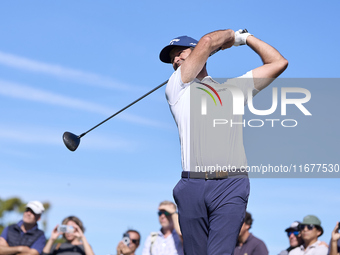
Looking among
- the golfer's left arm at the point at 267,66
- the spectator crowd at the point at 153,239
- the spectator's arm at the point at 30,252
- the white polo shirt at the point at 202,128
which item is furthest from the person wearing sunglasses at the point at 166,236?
the golfer's left arm at the point at 267,66

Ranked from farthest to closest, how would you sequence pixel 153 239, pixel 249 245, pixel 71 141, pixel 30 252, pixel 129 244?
pixel 129 244 → pixel 30 252 → pixel 153 239 → pixel 249 245 → pixel 71 141

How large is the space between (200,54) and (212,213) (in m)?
1.22

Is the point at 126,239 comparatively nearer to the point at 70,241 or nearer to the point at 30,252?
the point at 70,241

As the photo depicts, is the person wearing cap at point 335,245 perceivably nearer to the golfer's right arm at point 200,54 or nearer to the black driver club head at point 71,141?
the black driver club head at point 71,141

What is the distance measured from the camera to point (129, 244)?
9.91 m

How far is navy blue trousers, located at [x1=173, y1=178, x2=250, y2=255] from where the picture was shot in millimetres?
3971

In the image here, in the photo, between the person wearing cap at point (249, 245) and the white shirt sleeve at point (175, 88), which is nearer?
the white shirt sleeve at point (175, 88)

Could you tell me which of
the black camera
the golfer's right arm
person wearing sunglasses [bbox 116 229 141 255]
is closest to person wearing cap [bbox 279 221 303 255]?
person wearing sunglasses [bbox 116 229 141 255]

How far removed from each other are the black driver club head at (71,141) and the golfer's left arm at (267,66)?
2951 mm

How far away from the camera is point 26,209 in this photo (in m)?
10.3

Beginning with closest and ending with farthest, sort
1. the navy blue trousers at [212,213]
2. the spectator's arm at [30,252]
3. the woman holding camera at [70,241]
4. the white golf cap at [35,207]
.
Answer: the navy blue trousers at [212,213] → the woman holding camera at [70,241] → the spectator's arm at [30,252] → the white golf cap at [35,207]

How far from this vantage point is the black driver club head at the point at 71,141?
259 inches

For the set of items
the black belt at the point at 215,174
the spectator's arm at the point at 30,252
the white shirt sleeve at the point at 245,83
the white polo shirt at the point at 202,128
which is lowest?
the spectator's arm at the point at 30,252

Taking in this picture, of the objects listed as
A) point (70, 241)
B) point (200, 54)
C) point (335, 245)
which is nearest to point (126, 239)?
point (70, 241)
